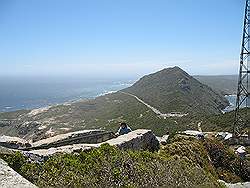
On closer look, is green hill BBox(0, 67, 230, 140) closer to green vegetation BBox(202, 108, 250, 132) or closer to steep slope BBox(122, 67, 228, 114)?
steep slope BBox(122, 67, 228, 114)

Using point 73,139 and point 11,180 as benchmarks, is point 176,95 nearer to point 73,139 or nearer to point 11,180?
point 73,139

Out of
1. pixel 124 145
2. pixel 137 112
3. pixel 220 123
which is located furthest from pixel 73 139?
pixel 137 112

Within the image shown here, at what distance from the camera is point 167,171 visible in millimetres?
9438

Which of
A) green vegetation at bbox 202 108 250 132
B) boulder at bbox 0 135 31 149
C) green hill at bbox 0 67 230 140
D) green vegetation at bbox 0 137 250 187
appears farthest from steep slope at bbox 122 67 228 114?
green vegetation at bbox 0 137 250 187

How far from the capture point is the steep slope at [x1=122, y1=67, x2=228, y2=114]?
8775 cm

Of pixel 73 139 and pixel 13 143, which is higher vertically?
pixel 13 143

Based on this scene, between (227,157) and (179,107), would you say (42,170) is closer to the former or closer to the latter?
(227,157)

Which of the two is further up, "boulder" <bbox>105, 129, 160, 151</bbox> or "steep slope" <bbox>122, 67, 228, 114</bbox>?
"boulder" <bbox>105, 129, 160, 151</bbox>

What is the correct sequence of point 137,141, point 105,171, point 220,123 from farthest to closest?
point 220,123
point 137,141
point 105,171

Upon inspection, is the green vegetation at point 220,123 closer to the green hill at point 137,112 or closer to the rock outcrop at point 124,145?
the green hill at point 137,112

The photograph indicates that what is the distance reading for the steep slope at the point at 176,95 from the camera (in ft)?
288

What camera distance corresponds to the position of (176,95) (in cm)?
9750

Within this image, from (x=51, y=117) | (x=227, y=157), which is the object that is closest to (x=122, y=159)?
(x=227, y=157)

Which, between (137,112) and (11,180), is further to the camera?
(137,112)
